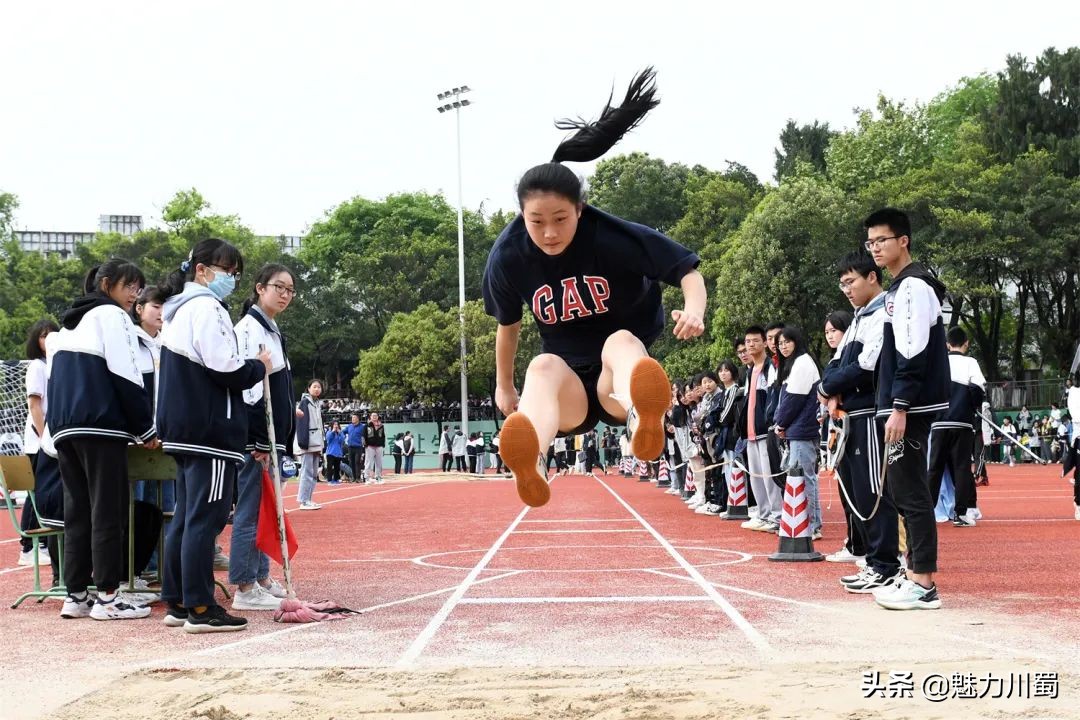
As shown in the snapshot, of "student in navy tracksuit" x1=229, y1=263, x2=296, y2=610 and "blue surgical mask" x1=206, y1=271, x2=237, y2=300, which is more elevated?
"blue surgical mask" x1=206, y1=271, x2=237, y2=300

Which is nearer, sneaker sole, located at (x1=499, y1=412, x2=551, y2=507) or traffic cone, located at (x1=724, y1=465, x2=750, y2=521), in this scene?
sneaker sole, located at (x1=499, y1=412, x2=551, y2=507)

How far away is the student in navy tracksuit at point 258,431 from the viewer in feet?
22.1

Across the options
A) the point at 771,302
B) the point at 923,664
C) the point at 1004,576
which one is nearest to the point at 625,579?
the point at 1004,576

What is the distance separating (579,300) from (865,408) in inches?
120

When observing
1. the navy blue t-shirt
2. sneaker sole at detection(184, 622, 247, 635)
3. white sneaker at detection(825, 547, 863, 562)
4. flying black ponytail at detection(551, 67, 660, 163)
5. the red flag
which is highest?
flying black ponytail at detection(551, 67, 660, 163)

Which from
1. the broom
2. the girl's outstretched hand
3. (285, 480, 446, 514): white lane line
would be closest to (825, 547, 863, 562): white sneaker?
the broom

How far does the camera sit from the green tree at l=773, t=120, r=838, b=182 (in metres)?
53.9

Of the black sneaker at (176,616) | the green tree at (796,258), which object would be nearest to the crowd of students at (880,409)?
the black sneaker at (176,616)

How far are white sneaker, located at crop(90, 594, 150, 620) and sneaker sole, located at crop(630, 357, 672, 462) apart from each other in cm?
381

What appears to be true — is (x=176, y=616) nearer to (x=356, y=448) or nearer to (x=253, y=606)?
(x=253, y=606)

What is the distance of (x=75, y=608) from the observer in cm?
662

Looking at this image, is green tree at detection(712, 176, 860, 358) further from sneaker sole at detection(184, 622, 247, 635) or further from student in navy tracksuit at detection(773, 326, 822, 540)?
sneaker sole at detection(184, 622, 247, 635)

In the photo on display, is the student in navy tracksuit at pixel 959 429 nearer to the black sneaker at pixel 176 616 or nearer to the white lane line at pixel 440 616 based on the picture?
the white lane line at pixel 440 616

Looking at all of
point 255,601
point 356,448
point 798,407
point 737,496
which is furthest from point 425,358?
point 255,601
